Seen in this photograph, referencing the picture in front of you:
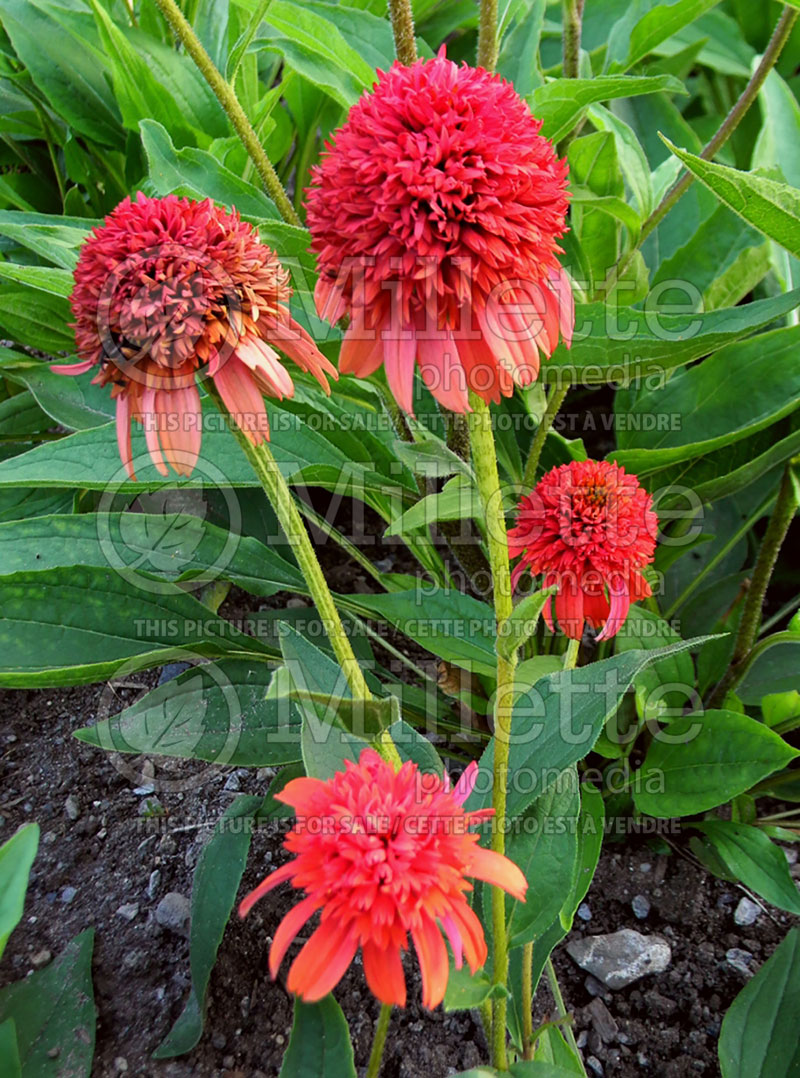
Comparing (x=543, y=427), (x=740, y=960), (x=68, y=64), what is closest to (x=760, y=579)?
(x=543, y=427)

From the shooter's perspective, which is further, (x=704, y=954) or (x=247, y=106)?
(x=247, y=106)

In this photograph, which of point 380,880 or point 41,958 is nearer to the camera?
point 380,880

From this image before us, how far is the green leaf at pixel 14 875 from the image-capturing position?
1.82 feet

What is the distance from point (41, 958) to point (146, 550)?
0.45m

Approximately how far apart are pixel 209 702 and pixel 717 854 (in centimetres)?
62

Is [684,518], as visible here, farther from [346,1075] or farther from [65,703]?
[65,703]

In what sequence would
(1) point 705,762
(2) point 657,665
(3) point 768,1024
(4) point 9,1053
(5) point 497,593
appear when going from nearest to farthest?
(5) point 497,593
(4) point 9,1053
(3) point 768,1024
(1) point 705,762
(2) point 657,665

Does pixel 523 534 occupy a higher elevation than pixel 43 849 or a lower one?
higher

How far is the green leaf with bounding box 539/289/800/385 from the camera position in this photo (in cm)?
86

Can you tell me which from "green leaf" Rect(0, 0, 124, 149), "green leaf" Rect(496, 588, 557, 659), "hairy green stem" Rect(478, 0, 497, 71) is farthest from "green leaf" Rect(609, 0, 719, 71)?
"green leaf" Rect(496, 588, 557, 659)

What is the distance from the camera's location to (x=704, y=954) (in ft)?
3.36

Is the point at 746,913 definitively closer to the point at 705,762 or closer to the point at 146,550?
the point at 705,762

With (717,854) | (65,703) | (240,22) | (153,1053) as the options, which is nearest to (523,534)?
(717,854)

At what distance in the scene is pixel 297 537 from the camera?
0.62m
